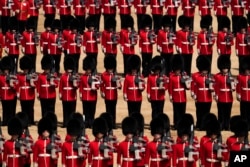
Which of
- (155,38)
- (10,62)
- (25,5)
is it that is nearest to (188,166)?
(10,62)

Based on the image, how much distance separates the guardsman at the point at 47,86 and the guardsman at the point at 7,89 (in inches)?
18.4

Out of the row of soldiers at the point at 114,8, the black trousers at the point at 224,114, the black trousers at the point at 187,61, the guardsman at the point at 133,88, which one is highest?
the row of soldiers at the point at 114,8

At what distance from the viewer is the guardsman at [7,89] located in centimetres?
2508

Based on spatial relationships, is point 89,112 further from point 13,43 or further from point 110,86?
point 13,43

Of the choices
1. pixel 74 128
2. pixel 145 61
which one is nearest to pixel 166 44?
pixel 145 61

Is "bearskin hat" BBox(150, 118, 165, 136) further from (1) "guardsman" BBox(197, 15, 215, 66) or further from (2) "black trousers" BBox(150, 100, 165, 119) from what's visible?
(1) "guardsman" BBox(197, 15, 215, 66)

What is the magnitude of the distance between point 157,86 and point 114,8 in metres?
8.34

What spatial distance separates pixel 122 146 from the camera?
2081 centimetres

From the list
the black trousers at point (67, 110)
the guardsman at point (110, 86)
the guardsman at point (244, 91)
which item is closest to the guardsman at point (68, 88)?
the black trousers at point (67, 110)

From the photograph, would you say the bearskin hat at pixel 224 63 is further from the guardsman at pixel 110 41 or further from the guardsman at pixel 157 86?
the guardsman at pixel 110 41

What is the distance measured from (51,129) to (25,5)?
11.8 meters

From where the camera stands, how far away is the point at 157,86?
24906 millimetres

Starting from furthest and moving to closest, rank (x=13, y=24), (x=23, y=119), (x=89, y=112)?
(x=13, y=24) → (x=89, y=112) → (x=23, y=119)

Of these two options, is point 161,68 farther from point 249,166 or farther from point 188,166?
point 249,166
